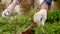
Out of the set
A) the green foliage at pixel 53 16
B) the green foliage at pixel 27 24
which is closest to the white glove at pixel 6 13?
the green foliage at pixel 27 24

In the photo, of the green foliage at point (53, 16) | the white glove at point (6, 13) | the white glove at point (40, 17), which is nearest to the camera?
the white glove at point (40, 17)

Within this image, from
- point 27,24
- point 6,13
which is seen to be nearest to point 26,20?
point 27,24

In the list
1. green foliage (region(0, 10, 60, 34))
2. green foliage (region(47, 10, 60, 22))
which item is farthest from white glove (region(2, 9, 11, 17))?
green foliage (region(47, 10, 60, 22))

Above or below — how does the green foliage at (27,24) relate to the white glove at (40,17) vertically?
below

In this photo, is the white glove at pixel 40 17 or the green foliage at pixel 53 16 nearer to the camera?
the white glove at pixel 40 17

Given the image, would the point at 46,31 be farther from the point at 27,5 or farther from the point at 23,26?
the point at 27,5

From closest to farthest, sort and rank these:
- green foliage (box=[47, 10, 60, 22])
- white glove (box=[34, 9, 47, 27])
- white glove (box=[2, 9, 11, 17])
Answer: white glove (box=[34, 9, 47, 27]) < green foliage (box=[47, 10, 60, 22]) < white glove (box=[2, 9, 11, 17])

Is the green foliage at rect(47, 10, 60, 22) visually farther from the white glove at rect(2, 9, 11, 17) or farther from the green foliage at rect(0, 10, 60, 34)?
the white glove at rect(2, 9, 11, 17)

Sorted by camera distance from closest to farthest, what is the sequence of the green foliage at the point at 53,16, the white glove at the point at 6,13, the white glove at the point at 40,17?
the white glove at the point at 40,17 → the green foliage at the point at 53,16 → the white glove at the point at 6,13

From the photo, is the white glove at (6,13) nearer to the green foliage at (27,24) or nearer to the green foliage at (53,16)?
the green foliage at (27,24)

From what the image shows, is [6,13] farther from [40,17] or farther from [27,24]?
[40,17]

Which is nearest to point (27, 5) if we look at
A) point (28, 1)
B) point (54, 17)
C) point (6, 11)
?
point (28, 1)

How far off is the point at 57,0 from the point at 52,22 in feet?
0.63

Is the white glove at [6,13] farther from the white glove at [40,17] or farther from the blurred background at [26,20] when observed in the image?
the white glove at [40,17]
